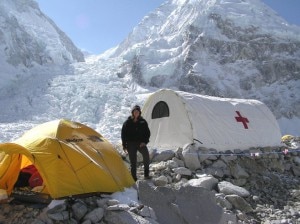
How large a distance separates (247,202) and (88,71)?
76766mm

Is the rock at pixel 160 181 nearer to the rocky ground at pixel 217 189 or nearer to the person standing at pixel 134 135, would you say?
the rocky ground at pixel 217 189

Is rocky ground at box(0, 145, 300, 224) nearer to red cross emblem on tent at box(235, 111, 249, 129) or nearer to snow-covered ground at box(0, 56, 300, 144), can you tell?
red cross emblem on tent at box(235, 111, 249, 129)

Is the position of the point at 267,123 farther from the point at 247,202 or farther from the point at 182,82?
the point at 182,82

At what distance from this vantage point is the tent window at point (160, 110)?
520 inches

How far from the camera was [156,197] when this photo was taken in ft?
25.0

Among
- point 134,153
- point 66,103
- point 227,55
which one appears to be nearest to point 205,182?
point 134,153

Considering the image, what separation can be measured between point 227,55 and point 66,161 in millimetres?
106201

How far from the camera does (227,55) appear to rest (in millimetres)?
109812


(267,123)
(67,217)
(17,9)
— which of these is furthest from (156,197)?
(17,9)

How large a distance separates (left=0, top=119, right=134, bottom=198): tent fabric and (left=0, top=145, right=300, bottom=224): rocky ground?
33 centimetres

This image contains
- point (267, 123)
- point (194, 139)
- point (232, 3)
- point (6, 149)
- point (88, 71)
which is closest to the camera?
point (6, 149)

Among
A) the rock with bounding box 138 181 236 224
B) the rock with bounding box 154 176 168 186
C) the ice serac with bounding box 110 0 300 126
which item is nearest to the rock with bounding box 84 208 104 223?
the rock with bounding box 138 181 236 224

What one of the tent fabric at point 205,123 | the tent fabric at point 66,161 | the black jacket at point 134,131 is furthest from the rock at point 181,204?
the tent fabric at point 205,123

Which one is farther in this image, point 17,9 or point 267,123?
point 17,9
